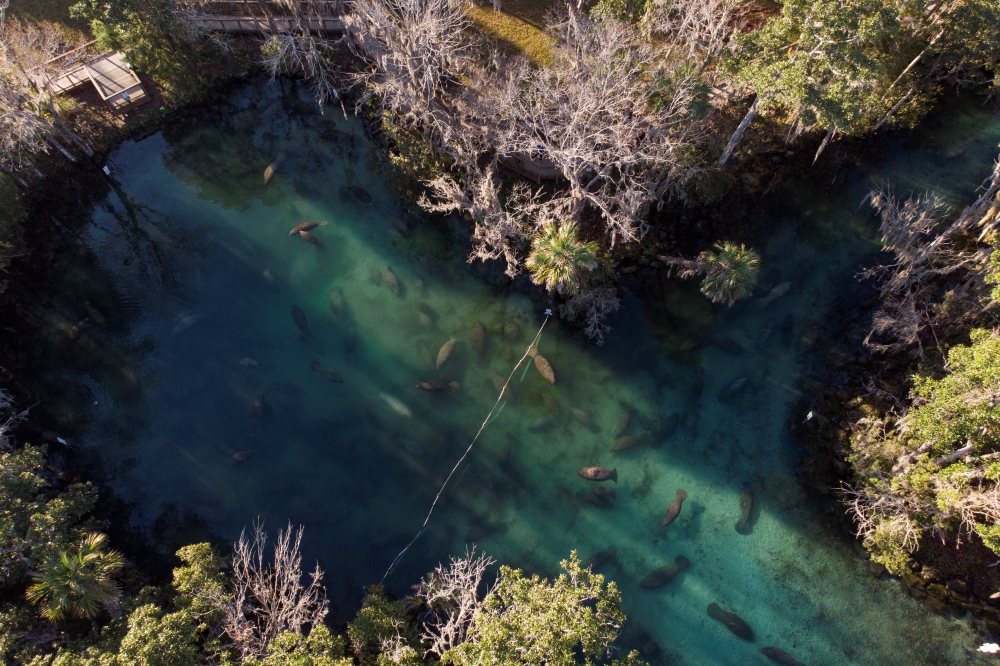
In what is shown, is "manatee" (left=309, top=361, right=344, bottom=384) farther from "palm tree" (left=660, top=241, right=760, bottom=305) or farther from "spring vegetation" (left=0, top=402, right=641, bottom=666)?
"palm tree" (left=660, top=241, right=760, bottom=305)

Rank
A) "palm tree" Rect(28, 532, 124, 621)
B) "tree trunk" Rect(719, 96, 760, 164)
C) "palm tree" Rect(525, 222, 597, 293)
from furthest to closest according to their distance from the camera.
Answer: "tree trunk" Rect(719, 96, 760, 164) < "palm tree" Rect(525, 222, 597, 293) < "palm tree" Rect(28, 532, 124, 621)

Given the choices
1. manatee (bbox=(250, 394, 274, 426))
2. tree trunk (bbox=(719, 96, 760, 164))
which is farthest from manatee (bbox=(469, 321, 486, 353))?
tree trunk (bbox=(719, 96, 760, 164))

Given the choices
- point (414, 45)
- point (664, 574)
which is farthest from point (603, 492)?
point (414, 45)

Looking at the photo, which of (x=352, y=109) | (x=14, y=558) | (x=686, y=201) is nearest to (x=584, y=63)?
(x=686, y=201)

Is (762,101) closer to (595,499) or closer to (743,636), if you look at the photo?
(595,499)

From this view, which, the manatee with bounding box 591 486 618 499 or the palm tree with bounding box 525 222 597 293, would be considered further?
the manatee with bounding box 591 486 618 499

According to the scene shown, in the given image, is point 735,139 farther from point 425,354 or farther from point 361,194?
point 361,194

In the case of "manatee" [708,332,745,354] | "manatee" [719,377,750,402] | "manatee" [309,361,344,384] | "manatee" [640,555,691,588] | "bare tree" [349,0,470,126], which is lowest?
"manatee" [640,555,691,588]
